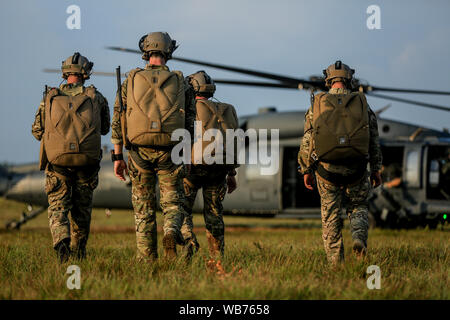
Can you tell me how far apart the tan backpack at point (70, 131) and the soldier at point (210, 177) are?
1127 mm

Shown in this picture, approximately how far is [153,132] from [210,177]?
128 centimetres

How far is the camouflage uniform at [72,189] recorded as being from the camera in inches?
196

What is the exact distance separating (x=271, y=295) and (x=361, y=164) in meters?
2.00

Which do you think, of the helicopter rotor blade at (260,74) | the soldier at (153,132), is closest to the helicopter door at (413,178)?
the helicopter rotor blade at (260,74)

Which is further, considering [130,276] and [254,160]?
[254,160]

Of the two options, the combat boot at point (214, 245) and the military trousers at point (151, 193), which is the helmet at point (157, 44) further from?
the combat boot at point (214, 245)

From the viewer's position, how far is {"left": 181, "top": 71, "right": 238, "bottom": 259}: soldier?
5375 millimetres

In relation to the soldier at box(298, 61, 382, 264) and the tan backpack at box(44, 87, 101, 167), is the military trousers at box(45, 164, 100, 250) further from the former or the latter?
the soldier at box(298, 61, 382, 264)

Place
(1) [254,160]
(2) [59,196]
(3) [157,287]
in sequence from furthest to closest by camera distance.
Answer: (1) [254,160] < (2) [59,196] < (3) [157,287]

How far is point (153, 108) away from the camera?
173 inches

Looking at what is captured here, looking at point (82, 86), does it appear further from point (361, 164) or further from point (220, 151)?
point (361, 164)
